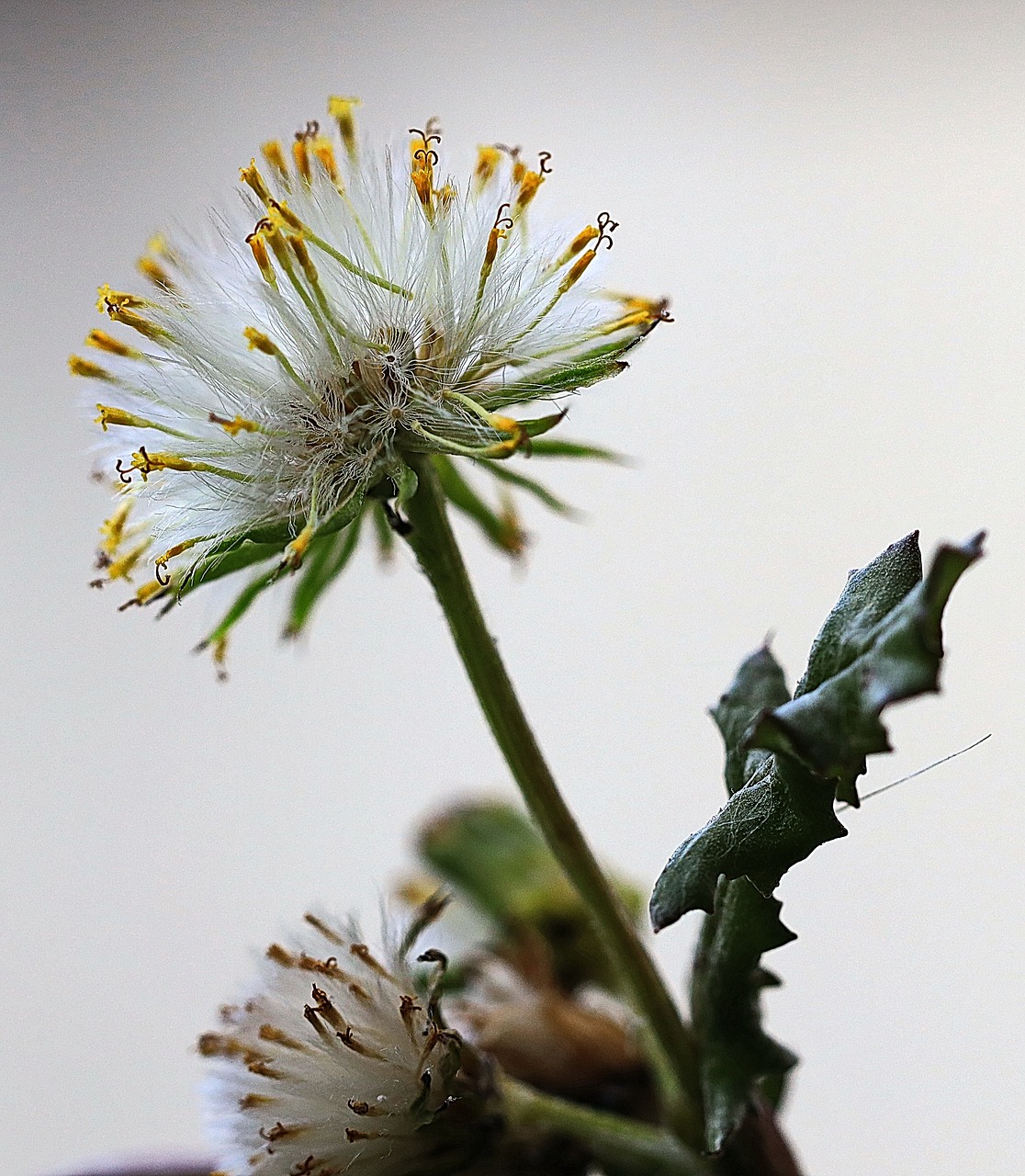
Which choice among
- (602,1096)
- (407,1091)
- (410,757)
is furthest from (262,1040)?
(410,757)

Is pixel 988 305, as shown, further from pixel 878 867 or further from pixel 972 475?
pixel 878 867

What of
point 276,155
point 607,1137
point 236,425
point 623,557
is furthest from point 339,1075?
point 623,557

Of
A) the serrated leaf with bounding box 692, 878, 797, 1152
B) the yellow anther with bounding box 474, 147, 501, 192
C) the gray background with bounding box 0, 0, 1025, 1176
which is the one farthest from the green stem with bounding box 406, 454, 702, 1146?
the gray background with bounding box 0, 0, 1025, 1176

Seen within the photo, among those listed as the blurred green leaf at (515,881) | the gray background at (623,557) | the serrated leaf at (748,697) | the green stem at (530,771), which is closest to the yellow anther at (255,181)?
the green stem at (530,771)

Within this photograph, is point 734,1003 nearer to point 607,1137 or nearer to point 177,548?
point 607,1137

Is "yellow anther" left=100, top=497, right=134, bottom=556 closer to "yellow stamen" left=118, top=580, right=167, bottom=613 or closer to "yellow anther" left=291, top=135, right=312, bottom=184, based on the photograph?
"yellow stamen" left=118, top=580, right=167, bottom=613
